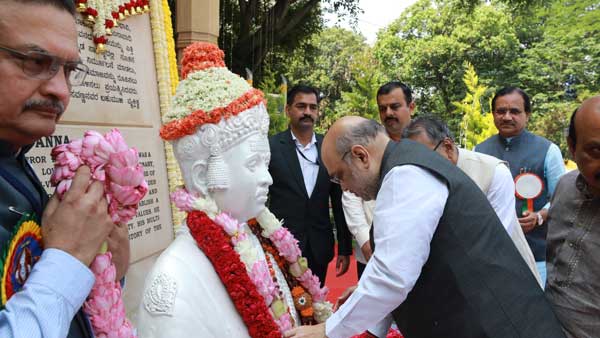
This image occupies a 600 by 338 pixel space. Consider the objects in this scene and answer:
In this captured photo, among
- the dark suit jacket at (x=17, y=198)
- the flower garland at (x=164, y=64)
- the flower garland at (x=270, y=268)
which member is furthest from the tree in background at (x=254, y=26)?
the dark suit jacket at (x=17, y=198)

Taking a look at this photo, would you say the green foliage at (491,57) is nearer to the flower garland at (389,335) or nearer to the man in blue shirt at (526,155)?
the man in blue shirt at (526,155)

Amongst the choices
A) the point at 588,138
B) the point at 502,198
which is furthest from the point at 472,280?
the point at 502,198

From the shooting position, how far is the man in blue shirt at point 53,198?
0.96 m

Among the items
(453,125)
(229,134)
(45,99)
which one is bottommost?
(453,125)

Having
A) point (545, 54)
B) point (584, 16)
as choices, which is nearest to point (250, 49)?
point (584, 16)

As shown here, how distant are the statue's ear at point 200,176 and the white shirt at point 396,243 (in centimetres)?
76

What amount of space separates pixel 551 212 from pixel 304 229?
233 centimetres

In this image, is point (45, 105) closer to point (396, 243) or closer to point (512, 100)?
point (396, 243)

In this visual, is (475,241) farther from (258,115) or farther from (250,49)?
(250,49)

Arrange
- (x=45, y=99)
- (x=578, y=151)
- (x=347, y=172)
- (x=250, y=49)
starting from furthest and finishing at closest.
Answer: (x=250, y=49) → (x=347, y=172) → (x=578, y=151) → (x=45, y=99)

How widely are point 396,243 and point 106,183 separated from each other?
120cm

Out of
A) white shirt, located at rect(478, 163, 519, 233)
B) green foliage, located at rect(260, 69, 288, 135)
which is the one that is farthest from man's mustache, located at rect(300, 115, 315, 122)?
green foliage, located at rect(260, 69, 288, 135)

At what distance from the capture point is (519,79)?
1012 inches

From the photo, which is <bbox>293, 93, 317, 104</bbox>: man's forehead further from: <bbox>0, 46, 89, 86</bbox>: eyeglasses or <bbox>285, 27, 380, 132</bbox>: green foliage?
<bbox>285, 27, 380, 132</bbox>: green foliage
